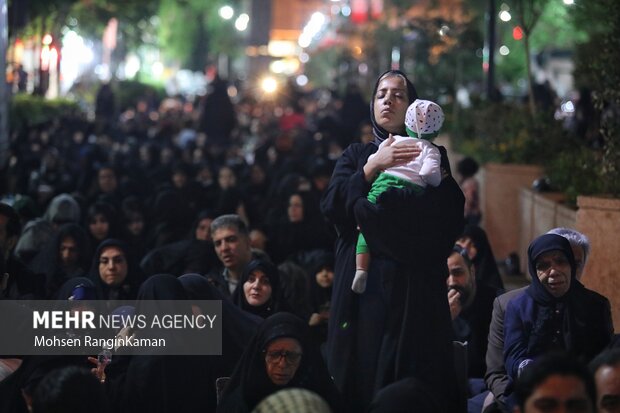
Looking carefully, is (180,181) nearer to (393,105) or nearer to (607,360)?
(393,105)

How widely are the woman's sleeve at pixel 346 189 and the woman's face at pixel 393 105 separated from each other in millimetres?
206

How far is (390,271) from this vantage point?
23.2ft

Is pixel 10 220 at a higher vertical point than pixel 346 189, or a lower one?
higher

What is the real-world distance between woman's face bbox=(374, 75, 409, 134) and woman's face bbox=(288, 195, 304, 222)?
22.5 feet

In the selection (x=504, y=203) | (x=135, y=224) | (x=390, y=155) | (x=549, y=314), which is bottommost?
(x=549, y=314)

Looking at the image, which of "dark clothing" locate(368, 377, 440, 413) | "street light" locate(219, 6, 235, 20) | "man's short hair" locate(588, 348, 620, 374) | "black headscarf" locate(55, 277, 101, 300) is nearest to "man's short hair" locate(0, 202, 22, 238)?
"black headscarf" locate(55, 277, 101, 300)

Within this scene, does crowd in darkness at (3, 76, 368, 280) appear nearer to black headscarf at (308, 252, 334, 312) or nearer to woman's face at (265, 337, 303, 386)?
woman's face at (265, 337, 303, 386)

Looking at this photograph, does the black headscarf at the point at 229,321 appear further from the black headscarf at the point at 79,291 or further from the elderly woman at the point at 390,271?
the elderly woman at the point at 390,271

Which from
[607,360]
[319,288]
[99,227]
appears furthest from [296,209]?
[607,360]

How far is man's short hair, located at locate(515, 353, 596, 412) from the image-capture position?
5578 millimetres

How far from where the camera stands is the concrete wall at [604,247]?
1050 cm

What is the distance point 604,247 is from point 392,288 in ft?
12.9

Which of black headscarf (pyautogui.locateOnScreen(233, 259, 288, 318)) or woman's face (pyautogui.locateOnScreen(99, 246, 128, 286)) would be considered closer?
black headscarf (pyautogui.locateOnScreen(233, 259, 288, 318))

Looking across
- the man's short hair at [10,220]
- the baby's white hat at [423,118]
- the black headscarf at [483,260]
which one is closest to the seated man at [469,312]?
the black headscarf at [483,260]
